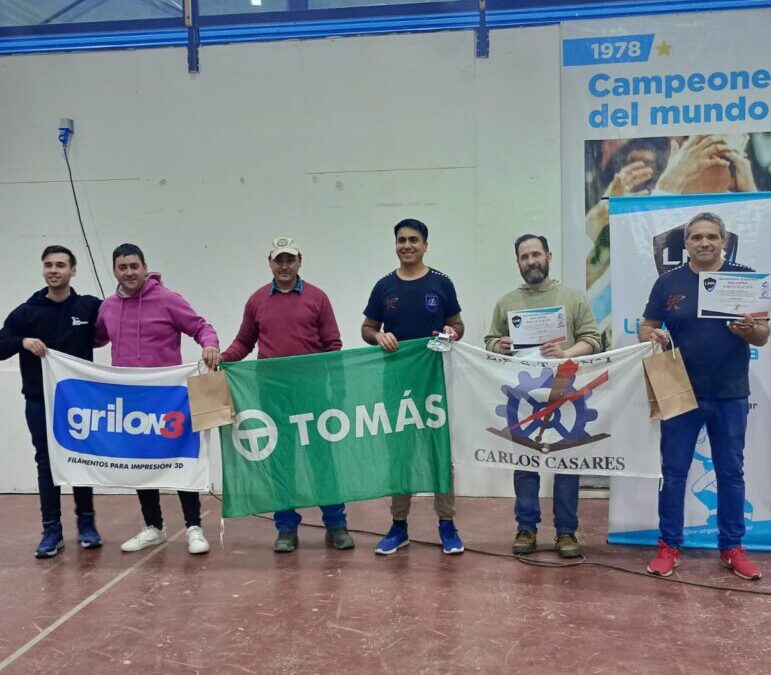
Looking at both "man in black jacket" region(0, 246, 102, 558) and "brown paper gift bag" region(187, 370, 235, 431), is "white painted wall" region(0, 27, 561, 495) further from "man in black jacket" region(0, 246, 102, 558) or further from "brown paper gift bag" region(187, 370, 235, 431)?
"brown paper gift bag" region(187, 370, 235, 431)

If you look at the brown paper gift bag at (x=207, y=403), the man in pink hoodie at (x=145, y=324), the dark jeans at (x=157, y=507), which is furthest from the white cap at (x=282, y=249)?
the dark jeans at (x=157, y=507)

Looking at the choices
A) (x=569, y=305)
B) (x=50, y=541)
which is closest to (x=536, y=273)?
(x=569, y=305)

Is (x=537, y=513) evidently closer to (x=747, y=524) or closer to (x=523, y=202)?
(x=747, y=524)

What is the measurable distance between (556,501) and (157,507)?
6.82 feet

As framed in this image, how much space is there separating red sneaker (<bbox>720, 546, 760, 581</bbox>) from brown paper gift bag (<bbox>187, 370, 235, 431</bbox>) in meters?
2.36

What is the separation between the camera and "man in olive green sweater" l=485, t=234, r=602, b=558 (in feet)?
10.6

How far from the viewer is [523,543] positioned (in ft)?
10.9

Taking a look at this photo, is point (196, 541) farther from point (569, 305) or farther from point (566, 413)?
point (569, 305)

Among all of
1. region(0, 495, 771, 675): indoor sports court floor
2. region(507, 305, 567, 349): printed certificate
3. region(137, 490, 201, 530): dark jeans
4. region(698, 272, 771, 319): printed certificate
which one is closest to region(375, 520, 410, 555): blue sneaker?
region(0, 495, 771, 675): indoor sports court floor

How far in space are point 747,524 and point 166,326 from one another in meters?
3.06

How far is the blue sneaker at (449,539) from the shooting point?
334 centimetres

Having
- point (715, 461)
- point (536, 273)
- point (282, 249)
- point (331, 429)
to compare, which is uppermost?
point (282, 249)

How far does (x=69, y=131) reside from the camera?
4.75m

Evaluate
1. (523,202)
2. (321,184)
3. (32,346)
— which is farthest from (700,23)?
(32,346)
